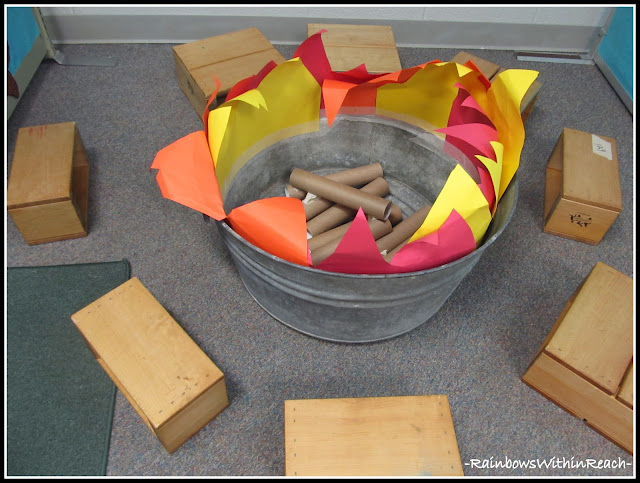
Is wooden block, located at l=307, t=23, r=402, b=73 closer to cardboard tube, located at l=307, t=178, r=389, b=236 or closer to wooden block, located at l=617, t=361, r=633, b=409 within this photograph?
cardboard tube, located at l=307, t=178, r=389, b=236

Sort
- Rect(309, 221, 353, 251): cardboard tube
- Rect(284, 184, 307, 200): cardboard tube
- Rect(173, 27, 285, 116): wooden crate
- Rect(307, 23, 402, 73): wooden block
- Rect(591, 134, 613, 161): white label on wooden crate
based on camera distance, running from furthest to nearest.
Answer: Rect(307, 23, 402, 73): wooden block, Rect(173, 27, 285, 116): wooden crate, Rect(591, 134, 613, 161): white label on wooden crate, Rect(284, 184, 307, 200): cardboard tube, Rect(309, 221, 353, 251): cardboard tube

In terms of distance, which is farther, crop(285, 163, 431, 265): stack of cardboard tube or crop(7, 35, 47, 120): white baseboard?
crop(7, 35, 47, 120): white baseboard

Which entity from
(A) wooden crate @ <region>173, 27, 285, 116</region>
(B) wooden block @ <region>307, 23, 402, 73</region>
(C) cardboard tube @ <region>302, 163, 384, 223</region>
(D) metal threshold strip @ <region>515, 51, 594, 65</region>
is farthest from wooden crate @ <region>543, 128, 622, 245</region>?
(A) wooden crate @ <region>173, 27, 285, 116</region>

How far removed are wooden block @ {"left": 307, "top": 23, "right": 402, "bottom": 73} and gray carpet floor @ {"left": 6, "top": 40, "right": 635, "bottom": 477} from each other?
617 mm

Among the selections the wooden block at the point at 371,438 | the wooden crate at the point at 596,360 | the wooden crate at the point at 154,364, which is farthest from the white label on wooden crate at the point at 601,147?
the wooden crate at the point at 154,364

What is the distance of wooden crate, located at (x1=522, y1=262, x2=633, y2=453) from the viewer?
4.25ft

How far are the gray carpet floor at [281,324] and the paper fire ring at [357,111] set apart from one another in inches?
14.0

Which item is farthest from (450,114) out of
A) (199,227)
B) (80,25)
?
(80,25)

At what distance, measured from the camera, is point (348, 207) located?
1.65 metres

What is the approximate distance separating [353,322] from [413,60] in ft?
5.20

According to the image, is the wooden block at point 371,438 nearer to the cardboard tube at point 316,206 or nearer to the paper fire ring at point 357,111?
Result: the paper fire ring at point 357,111

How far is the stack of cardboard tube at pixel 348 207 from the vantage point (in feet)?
5.12

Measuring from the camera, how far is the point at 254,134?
1588 millimetres

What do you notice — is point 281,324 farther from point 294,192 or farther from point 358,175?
point 358,175
